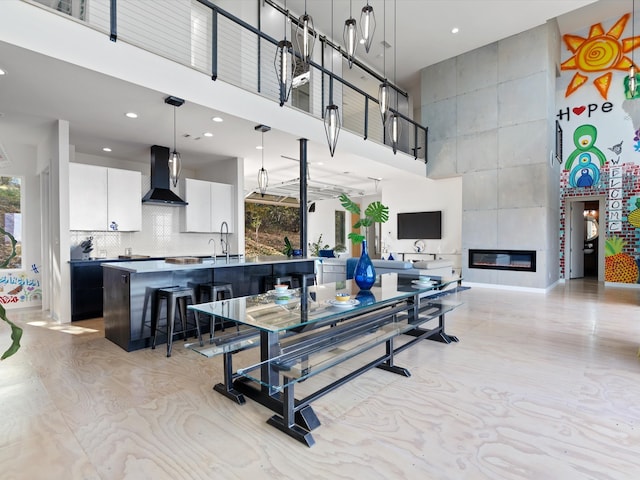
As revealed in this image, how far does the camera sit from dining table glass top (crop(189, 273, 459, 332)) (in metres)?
2.03

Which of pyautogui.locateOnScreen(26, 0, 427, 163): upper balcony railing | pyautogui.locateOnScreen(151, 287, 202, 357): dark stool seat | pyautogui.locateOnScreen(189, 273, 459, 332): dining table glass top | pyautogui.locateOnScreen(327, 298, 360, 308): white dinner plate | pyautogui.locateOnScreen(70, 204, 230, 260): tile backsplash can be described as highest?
pyautogui.locateOnScreen(26, 0, 427, 163): upper balcony railing

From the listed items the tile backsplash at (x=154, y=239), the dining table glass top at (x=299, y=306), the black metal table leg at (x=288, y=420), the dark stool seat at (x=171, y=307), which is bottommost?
the black metal table leg at (x=288, y=420)

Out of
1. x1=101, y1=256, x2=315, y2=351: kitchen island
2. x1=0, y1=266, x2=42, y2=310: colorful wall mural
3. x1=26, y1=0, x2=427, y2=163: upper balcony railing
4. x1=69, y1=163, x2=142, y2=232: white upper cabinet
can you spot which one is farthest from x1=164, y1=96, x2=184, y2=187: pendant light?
x1=0, y1=266, x2=42, y2=310: colorful wall mural

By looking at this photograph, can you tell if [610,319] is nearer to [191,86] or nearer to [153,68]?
[191,86]

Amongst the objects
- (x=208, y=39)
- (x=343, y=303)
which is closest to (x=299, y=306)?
(x=343, y=303)

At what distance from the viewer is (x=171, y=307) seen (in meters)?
3.45

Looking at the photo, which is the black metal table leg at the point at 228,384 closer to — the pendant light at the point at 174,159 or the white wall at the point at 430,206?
the pendant light at the point at 174,159

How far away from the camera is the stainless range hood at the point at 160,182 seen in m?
5.84

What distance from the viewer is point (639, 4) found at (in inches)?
297

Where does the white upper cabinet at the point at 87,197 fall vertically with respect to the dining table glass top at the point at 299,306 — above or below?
above

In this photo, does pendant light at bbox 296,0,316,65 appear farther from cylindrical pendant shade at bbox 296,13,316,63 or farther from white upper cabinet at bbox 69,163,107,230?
white upper cabinet at bbox 69,163,107,230

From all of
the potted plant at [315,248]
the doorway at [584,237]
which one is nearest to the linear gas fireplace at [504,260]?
the doorway at [584,237]

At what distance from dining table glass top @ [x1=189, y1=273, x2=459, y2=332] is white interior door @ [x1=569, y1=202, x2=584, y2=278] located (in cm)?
827

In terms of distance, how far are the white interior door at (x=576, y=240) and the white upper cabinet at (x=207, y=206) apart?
349 inches
